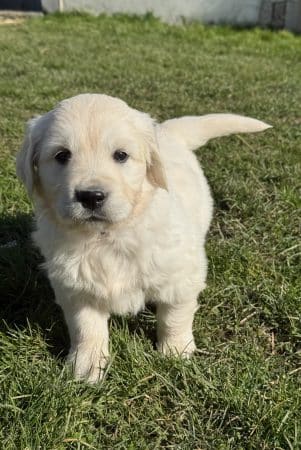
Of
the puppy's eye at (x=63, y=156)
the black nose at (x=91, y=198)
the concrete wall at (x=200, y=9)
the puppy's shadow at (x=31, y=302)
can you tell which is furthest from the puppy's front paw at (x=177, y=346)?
the concrete wall at (x=200, y=9)

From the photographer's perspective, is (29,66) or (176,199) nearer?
(176,199)

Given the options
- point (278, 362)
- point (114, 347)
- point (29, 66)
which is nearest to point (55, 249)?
point (114, 347)

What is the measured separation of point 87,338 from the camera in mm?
1966

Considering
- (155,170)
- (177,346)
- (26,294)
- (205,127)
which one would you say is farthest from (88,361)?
(205,127)

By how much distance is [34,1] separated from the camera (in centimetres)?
1297

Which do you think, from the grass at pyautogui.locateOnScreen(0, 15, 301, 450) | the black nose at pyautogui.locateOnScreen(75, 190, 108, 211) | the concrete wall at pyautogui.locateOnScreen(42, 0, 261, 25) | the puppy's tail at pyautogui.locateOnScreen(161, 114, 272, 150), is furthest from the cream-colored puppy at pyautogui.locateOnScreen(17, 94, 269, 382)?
the concrete wall at pyautogui.locateOnScreen(42, 0, 261, 25)

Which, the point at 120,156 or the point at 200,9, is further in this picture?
the point at 200,9

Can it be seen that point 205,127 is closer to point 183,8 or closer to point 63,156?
point 63,156

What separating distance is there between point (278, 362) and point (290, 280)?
53 cm

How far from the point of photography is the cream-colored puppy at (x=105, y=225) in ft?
5.61

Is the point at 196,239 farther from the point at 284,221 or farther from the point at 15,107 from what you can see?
the point at 15,107

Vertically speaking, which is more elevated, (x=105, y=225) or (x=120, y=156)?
(x=120, y=156)

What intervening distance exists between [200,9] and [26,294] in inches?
415

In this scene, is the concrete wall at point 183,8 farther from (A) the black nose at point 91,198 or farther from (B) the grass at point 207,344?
(A) the black nose at point 91,198
